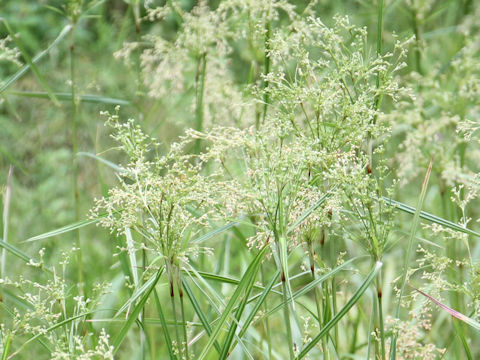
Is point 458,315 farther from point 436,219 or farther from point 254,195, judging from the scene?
point 254,195

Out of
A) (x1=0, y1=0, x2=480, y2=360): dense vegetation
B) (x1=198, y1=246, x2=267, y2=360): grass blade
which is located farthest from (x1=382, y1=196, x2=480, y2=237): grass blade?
(x1=198, y1=246, x2=267, y2=360): grass blade

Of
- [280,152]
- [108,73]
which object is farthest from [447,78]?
[108,73]

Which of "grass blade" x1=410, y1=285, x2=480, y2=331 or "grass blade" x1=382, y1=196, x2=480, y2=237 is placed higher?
"grass blade" x1=382, y1=196, x2=480, y2=237

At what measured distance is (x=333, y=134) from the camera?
0.82 meters

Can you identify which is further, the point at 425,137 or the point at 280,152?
the point at 425,137

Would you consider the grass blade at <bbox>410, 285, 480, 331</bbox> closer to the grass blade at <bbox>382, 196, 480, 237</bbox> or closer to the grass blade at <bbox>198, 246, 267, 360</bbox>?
the grass blade at <bbox>382, 196, 480, 237</bbox>

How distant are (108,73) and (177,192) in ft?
7.70

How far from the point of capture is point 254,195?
2.33 feet

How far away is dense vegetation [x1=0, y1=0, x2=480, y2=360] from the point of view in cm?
75

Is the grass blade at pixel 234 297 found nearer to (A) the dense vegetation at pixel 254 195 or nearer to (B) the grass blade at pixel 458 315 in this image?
(A) the dense vegetation at pixel 254 195

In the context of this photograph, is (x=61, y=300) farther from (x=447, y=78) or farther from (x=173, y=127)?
(x=173, y=127)

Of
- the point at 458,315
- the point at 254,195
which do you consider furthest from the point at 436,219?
the point at 254,195

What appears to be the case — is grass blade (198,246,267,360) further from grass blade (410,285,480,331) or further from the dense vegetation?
grass blade (410,285,480,331)

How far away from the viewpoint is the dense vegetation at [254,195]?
752 mm
